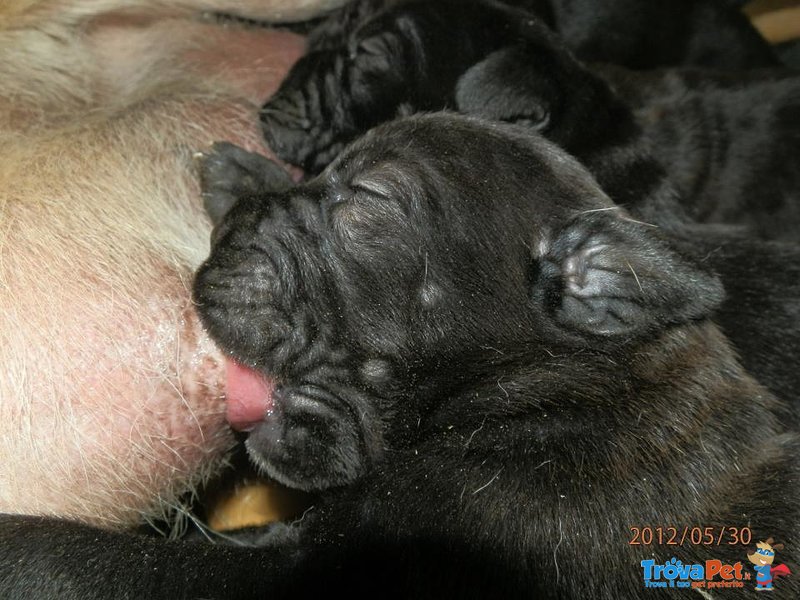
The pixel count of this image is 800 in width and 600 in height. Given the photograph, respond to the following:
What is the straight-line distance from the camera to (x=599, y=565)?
2490mm

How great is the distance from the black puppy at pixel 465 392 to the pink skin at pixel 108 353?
225mm

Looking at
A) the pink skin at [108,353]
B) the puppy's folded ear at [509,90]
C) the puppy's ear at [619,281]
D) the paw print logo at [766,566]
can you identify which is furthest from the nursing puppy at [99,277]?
the paw print logo at [766,566]

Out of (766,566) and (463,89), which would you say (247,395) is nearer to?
(463,89)

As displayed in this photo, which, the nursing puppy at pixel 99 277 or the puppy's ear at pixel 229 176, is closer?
the nursing puppy at pixel 99 277

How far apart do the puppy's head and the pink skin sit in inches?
9.8

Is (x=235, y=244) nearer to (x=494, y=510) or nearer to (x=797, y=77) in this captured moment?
(x=494, y=510)

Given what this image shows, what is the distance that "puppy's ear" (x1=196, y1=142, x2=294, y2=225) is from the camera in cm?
318

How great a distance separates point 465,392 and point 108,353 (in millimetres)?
1122

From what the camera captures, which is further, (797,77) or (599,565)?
(797,77)

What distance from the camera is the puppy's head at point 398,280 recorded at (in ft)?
8.70

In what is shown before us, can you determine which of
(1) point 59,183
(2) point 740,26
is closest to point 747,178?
(2) point 740,26

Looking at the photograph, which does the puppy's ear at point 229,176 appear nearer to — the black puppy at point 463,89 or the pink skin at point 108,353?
the pink skin at point 108,353

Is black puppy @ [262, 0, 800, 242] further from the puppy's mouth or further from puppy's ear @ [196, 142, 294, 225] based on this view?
the puppy's mouth

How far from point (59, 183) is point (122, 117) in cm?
44
